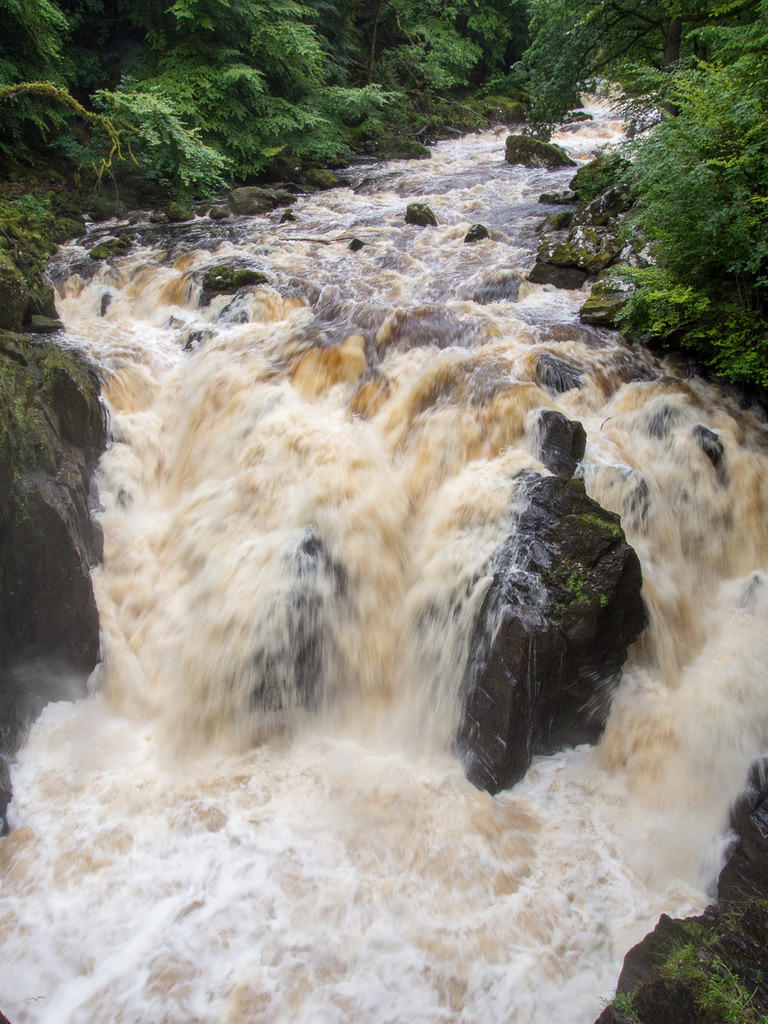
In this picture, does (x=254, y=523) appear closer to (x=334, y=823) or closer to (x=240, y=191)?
(x=334, y=823)

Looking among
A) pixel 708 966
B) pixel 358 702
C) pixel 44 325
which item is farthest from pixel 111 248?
pixel 708 966

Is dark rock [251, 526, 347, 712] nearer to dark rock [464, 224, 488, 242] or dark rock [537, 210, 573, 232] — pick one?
dark rock [464, 224, 488, 242]

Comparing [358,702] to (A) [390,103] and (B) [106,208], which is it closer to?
(B) [106,208]

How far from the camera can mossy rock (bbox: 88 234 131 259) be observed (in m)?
10.8

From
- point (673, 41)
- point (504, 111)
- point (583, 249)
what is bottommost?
point (583, 249)

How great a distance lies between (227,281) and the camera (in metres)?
9.36

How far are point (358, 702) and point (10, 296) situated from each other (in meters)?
6.08

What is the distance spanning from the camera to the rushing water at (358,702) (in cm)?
354

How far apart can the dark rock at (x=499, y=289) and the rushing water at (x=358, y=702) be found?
41 cm

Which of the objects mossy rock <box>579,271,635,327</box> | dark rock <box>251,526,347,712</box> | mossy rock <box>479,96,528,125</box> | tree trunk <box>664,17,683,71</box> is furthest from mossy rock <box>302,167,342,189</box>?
dark rock <box>251,526,347,712</box>

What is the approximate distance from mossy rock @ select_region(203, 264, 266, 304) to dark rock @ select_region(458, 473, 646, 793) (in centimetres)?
678

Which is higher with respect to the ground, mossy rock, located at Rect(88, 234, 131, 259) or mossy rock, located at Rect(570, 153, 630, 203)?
mossy rock, located at Rect(570, 153, 630, 203)

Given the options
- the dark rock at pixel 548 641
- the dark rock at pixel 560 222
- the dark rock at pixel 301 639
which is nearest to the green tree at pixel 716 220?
the dark rock at pixel 548 641

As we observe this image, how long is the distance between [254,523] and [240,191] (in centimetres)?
1121
